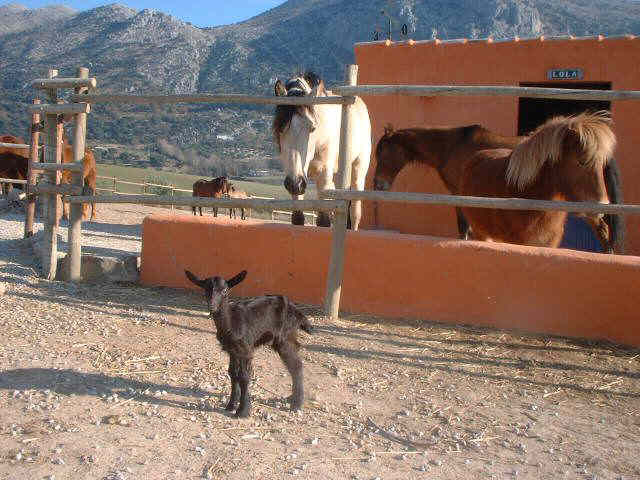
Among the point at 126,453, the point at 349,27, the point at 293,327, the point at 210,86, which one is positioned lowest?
the point at 126,453

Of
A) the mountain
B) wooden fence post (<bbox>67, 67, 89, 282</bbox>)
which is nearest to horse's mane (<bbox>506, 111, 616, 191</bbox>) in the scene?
wooden fence post (<bbox>67, 67, 89, 282</bbox>)

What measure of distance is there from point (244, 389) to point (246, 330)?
323 mm

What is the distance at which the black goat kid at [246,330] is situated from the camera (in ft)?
11.5

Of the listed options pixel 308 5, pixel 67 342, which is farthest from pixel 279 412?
pixel 308 5

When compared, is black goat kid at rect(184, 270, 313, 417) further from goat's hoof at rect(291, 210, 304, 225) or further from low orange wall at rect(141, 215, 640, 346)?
goat's hoof at rect(291, 210, 304, 225)

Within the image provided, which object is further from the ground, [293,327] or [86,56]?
[86,56]

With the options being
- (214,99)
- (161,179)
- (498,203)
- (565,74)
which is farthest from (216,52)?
(498,203)

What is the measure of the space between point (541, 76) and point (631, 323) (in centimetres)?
503

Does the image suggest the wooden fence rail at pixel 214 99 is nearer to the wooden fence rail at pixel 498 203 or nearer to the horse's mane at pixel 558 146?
the wooden fence rail at pixel 498 203

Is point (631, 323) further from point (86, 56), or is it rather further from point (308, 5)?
point (308, 5)

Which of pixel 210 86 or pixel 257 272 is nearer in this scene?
pixel 257 272

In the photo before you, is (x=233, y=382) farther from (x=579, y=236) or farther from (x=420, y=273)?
(x=579, y=236)

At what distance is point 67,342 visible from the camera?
450 centimetres

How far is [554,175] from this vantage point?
219 inches
